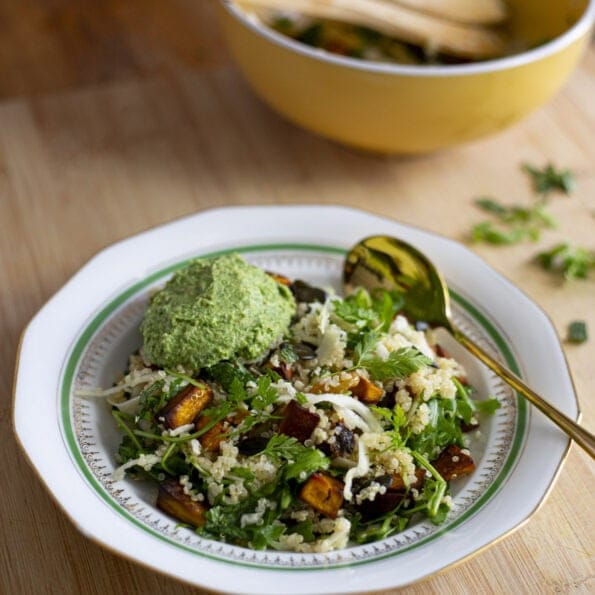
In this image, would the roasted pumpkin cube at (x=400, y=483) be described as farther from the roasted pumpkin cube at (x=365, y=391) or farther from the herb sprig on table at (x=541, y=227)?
the herb sprig on table at (x=541, y=227)

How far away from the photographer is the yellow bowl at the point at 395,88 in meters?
2.62

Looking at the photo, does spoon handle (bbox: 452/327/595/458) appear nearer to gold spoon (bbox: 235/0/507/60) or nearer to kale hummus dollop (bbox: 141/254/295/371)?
kale hummus dollop (bbox: 141/254/295/371)

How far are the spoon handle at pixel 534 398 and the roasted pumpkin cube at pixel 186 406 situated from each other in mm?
714

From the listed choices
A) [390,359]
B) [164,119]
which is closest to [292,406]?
[390,359]

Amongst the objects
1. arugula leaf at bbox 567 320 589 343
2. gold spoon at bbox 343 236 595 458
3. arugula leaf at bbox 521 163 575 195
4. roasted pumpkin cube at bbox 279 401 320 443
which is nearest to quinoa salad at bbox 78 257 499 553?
roasted pumpkin cube at bbox 279 401 320 443

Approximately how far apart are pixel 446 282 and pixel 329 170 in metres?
0.87

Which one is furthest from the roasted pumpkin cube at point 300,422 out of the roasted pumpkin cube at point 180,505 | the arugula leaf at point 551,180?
the arugula leaf at point 551,180

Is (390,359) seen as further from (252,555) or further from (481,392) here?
(252,555)

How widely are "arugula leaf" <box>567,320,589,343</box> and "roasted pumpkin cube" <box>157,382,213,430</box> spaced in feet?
3.72

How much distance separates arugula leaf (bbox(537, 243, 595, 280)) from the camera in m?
2.66

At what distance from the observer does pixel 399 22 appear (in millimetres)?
2938

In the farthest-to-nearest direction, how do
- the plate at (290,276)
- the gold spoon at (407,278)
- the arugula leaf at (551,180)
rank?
the arugula leaf at (551,180) → the gold spoon at (407,278) → the plate at (290,276)

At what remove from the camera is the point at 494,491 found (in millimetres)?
1829

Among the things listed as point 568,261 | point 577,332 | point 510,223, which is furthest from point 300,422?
point 510,223
